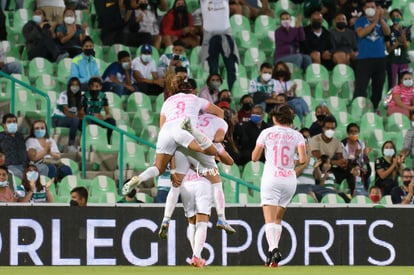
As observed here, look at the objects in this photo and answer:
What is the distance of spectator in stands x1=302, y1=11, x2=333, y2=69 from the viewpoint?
80.3 feet

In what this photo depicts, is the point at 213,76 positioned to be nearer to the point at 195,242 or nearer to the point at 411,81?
the point at 411,81

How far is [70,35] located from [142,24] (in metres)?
1.47

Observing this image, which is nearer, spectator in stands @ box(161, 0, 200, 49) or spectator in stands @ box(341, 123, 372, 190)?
spectator in stands @ box(341, 123, 372, 190)

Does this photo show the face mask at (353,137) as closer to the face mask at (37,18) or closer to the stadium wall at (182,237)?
the stadium wall at (182,237)

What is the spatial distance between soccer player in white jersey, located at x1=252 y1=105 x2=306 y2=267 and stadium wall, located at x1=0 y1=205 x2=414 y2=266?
102 inches

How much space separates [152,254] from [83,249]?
2.87 ft

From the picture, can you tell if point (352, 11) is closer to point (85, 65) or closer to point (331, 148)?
point (331, 148)

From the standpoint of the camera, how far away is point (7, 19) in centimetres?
2414

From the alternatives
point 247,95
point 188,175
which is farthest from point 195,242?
point 247,95

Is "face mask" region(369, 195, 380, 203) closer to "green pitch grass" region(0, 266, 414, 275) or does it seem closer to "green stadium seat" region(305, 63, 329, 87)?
"green stadium seat" region(305, 63, 329, 87)

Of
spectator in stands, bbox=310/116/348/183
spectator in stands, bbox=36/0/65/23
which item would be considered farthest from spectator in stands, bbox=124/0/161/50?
spectator in stands, bbox=310/116/348/183

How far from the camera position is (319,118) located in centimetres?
2270

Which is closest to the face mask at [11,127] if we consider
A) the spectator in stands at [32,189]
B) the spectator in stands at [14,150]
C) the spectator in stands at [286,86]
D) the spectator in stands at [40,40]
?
the spectator in stands at [14,150]

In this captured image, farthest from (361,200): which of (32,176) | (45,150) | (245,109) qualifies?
(32,176)
